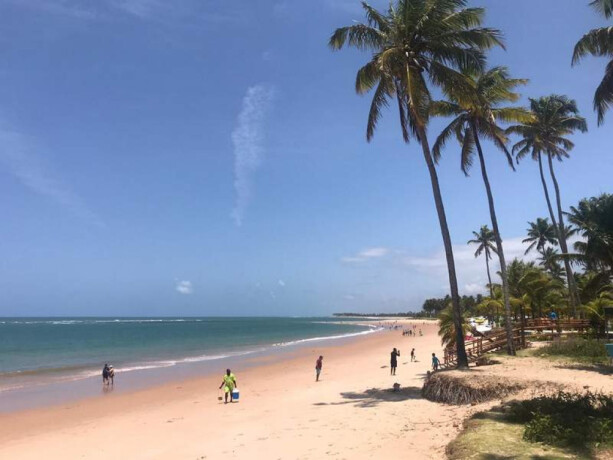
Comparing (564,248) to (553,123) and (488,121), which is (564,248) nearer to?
(553,123)

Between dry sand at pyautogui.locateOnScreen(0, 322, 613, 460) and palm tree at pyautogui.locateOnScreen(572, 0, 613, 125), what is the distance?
10.1 meters

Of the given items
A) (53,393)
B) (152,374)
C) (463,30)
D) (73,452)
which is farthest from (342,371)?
(463,30)

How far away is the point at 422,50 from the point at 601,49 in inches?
276

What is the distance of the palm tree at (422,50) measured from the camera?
15.4m

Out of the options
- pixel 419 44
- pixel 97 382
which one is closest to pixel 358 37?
pixel 419 44

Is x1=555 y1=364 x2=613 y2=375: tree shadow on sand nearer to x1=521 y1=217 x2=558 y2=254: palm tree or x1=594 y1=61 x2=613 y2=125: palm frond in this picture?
x1=594 y1=61 x2=613 y2=125: palm frond

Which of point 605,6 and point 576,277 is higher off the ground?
point 605,6

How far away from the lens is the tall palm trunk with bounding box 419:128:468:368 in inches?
604

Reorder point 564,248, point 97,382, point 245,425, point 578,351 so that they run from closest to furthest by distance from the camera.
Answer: point 245,425 < point 578,351 < point 97,382 < point 564,248

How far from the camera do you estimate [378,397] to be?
1570 cm

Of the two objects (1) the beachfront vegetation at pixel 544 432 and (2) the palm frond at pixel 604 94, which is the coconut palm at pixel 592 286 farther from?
(1) the beachfront vegetation at pixel 544 432

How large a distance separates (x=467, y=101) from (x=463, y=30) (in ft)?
8.81

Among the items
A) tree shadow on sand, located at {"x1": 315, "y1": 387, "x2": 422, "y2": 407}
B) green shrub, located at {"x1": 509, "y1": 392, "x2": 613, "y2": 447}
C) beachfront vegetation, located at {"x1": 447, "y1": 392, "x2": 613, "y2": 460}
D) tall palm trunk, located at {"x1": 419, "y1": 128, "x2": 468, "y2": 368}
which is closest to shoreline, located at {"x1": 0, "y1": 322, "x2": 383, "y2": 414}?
tree shadow on sand, located at {"x1": 315, "y1": 387, "x2": 422, "y2": 407}

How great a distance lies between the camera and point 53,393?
2230 centimetres
